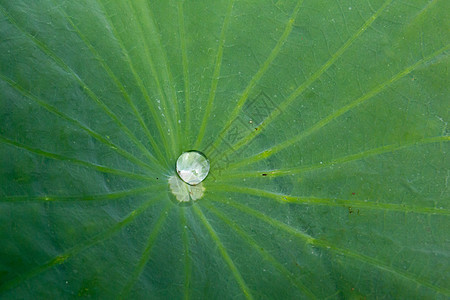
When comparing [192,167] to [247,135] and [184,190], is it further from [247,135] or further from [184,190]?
[247,135]

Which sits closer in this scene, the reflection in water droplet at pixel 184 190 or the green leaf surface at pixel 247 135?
the green leaf surface at pixel 247 135

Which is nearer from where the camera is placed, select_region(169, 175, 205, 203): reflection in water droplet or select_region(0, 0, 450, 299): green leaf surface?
select_region(0, 0, 450, 299): green leaf surface

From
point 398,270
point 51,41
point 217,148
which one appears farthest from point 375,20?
point 51,41

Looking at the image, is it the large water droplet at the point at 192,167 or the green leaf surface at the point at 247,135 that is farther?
the large water droplet at the point at 192,167

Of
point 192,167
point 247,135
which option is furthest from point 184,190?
point 247,135
